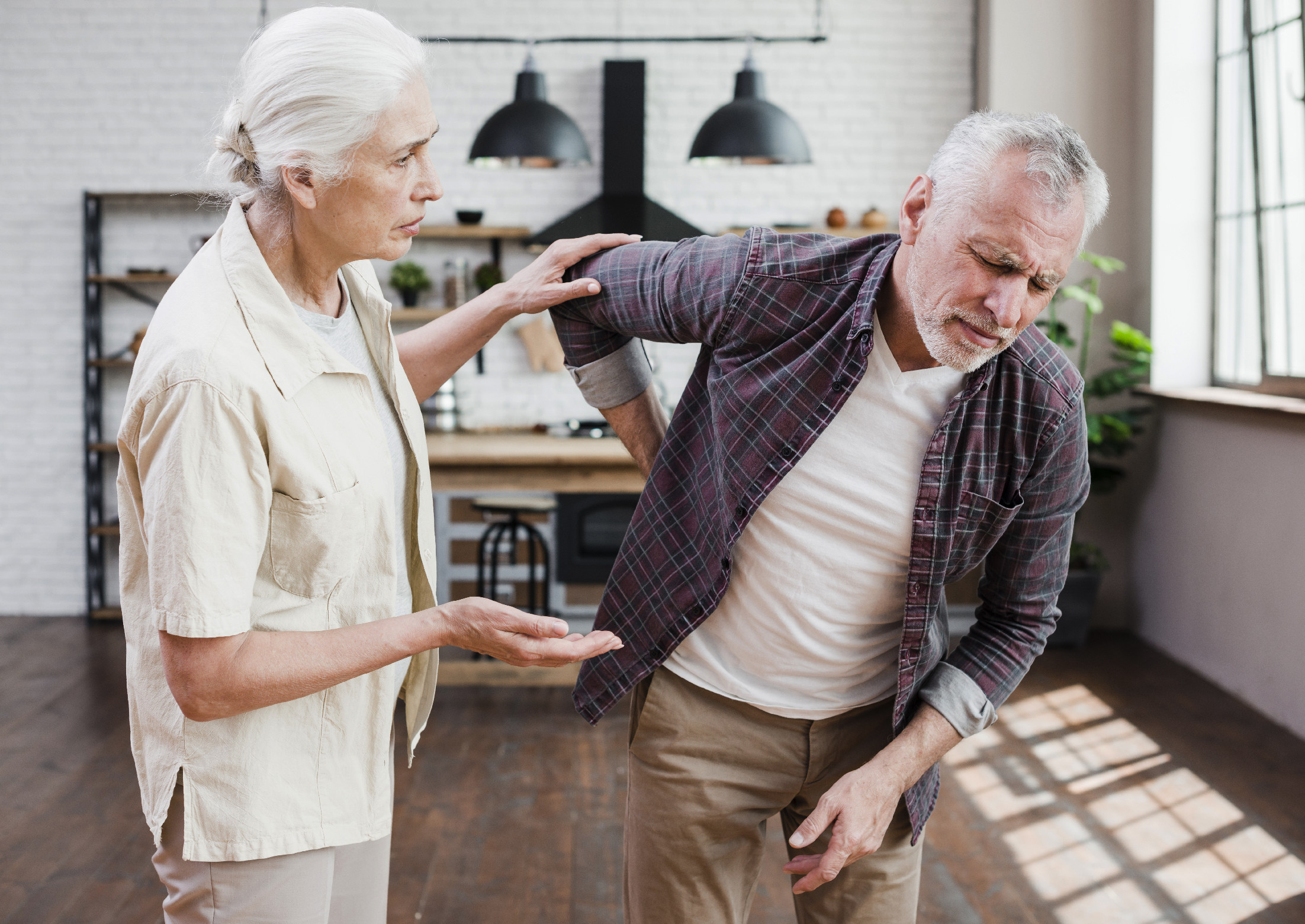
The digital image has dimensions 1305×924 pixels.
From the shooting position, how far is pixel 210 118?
5754mm

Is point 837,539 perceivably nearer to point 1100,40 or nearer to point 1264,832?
point 1264,832

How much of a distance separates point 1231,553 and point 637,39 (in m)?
3.91

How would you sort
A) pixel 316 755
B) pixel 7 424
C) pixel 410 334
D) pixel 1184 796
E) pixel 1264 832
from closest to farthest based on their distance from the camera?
pixel 316 755, pixel 410 334, pixel 1264 832, pixel 1184 796, pixel 7 424

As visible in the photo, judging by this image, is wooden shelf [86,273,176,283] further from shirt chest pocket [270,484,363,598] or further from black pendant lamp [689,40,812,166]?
shirt chest pocket [270,484,363,598]

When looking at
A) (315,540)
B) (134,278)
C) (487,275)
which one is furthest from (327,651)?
(134,278)

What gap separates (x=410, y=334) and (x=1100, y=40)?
5.00m

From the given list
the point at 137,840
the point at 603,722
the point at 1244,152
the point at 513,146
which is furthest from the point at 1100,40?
the point at 137,840

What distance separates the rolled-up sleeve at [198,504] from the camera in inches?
40.7

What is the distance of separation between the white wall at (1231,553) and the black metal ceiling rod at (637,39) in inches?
110

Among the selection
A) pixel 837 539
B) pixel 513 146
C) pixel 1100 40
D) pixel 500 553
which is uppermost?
pixel 1100 40

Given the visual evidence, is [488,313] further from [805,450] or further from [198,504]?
[198,504]

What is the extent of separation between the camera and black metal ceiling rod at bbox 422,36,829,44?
573 centimetres

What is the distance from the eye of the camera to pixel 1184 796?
11.2 feet

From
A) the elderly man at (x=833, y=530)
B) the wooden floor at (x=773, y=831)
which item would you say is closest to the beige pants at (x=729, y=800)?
the elderly man at (x=833, y=530)
